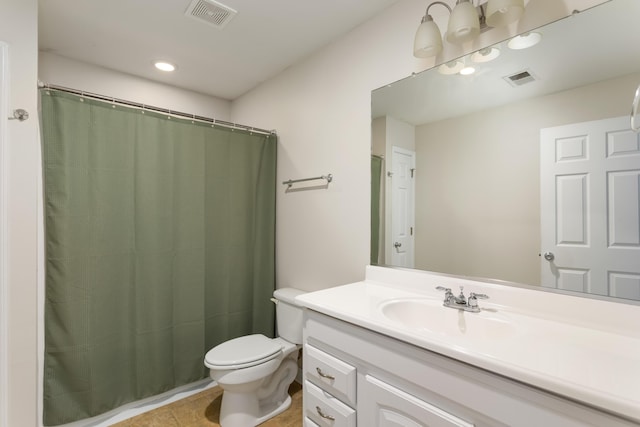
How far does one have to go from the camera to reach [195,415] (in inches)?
71.7

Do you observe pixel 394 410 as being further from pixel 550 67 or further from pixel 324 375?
pixel 550 67

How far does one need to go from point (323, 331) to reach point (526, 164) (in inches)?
41.1

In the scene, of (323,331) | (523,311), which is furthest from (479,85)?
(323,331)

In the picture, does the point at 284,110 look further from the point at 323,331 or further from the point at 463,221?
the point at 323,331

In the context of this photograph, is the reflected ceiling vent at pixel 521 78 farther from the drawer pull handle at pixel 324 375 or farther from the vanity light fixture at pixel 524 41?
the drawer pull handle at pixel 324 375

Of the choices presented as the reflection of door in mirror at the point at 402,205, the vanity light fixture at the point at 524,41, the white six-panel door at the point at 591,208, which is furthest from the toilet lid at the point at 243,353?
the vanity light fixture at the point at 524,41

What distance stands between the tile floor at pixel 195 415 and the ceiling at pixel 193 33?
7.68 feet

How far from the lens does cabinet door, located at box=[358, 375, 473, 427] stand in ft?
2.72

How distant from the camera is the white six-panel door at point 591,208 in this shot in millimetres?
946

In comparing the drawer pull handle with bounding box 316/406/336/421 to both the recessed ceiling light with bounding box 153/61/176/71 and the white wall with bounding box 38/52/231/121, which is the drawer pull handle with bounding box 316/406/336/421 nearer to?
the recessed ceiling light with bounding box 153/61/176/71

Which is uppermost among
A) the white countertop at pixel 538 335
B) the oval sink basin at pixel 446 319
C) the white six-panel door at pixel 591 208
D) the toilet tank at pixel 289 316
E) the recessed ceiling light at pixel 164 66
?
the recessed ceiling light at pixel 164 66

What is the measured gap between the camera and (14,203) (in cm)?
138

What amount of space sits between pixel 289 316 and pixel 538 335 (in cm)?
141

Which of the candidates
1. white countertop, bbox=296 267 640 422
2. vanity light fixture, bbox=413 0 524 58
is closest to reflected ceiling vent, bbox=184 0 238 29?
vanity light fixture, bbox=413 0 524 58
